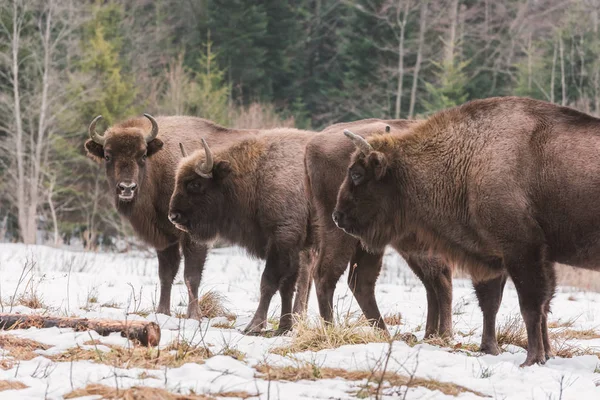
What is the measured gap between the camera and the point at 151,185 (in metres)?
10.6

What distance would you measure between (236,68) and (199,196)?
135 ft

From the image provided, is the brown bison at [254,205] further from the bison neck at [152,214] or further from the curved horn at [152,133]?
the curved horn at [152,133]

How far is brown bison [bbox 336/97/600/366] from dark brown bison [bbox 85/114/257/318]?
2996 mm

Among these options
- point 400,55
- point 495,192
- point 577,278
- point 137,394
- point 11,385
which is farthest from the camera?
point 400,55

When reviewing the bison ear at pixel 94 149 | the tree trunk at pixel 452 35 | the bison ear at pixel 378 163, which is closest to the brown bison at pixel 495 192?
the bison ear at pixel 378 163

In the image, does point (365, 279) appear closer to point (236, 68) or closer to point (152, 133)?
point (152, 133)

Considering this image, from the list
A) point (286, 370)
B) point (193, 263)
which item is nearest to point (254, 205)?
point (193, 263)

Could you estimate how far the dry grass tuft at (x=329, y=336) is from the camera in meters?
6.87

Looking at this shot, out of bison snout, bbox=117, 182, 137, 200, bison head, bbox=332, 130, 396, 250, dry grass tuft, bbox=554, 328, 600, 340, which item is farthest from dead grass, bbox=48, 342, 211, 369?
dry grass tuft, bbox=554, 328, 600, 340

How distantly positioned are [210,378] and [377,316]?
136 inches

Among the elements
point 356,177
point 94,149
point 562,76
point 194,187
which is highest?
point 562,76

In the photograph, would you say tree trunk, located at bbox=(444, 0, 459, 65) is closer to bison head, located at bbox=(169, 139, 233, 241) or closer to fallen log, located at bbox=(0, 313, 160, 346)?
bison head, located at bbox=(169, 139, 233, 241)

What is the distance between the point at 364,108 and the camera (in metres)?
47.3

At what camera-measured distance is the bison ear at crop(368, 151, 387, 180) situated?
767 cm
